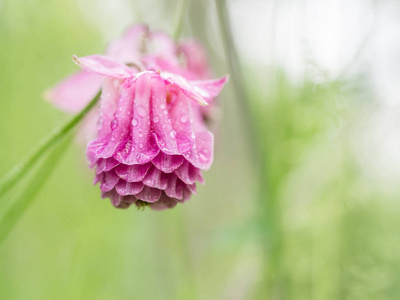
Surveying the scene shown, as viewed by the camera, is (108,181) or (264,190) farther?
(264,190)

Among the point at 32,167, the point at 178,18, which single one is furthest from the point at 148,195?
the point at 178,18

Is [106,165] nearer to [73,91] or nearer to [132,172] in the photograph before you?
[132,172]

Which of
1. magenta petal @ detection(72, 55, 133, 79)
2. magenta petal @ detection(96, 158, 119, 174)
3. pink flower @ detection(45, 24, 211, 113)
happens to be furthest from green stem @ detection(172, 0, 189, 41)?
magenta petal @ detection(96, 158, 119, 174)

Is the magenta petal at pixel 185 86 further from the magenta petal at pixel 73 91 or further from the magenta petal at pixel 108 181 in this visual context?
the magenta petal at pixel 73 91

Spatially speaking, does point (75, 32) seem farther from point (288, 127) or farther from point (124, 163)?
point (124, 163)

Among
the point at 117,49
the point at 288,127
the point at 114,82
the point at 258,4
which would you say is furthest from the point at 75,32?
the point at 114,82
